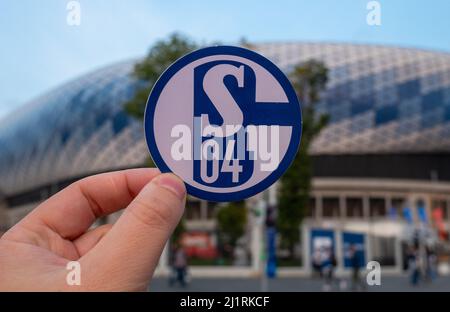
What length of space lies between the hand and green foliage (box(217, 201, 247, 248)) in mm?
24441

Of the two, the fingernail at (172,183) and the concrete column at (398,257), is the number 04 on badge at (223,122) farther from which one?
the concrete column at (398,257)

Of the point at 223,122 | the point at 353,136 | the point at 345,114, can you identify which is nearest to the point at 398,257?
the point at 353,136

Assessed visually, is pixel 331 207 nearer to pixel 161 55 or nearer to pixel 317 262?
pixel 317 262

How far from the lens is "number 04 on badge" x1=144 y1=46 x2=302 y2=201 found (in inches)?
72.5

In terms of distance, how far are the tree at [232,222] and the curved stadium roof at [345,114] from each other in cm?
1690

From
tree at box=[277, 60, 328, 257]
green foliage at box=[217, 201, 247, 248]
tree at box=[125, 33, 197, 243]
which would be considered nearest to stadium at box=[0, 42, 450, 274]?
green foliage at box=[217, 201, 247, 248]

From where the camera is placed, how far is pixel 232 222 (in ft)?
91.0

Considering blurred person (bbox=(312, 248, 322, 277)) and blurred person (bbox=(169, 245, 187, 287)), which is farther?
blurred person (bbox=(312, 248, 322, 277))

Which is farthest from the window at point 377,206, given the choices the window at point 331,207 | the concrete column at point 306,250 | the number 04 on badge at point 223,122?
the number 04 on badge at point 223,122

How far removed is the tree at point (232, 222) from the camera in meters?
27.2

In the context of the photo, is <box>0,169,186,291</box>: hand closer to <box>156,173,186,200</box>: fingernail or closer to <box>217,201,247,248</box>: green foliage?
<box>156,173,186,200</box>: fingernail

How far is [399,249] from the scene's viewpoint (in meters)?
26.4
